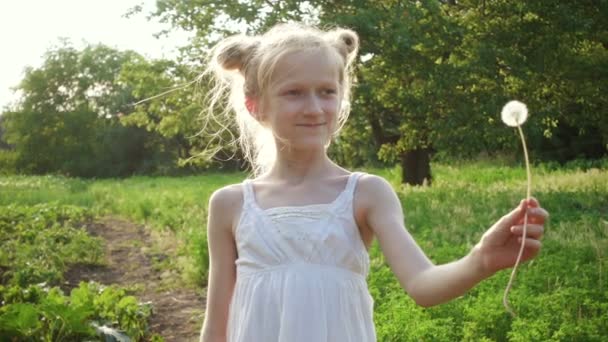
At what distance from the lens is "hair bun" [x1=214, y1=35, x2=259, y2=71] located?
218cm

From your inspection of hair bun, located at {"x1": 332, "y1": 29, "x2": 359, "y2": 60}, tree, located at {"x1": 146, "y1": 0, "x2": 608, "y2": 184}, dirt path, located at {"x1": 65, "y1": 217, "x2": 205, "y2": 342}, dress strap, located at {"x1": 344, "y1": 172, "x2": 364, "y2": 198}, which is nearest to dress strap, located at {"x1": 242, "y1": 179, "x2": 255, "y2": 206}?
dress strap, located at {"x1": 344, "y1": 172, "x2": 364, "y2": 198}

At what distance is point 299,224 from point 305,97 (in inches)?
12.6

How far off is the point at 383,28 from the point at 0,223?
676 centimetres

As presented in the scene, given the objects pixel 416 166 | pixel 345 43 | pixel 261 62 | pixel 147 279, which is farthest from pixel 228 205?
pixel 416 166

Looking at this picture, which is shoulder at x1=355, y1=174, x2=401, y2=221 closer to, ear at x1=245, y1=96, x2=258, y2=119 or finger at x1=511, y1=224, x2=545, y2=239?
ear at x1=245, y1=96, x2=258, y2=119

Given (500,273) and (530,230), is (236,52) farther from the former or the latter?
(500,273)

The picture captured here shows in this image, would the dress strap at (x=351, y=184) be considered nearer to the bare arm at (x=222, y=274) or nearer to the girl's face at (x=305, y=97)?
the girl's face at (x=305, y=97)

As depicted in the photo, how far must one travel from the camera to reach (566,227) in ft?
24.5

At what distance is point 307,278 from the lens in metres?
1.90

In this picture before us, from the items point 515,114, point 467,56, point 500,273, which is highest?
point 467,56

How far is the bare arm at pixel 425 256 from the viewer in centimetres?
143

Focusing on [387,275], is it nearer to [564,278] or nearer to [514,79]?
[564,278]

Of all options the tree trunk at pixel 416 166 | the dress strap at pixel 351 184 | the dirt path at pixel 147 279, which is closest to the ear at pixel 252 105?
the dress strap at pixel 351 184

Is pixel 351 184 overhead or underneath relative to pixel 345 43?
underneath
